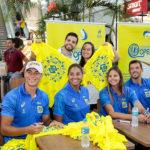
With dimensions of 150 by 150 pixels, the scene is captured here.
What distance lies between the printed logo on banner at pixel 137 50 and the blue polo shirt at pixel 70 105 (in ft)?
8.62

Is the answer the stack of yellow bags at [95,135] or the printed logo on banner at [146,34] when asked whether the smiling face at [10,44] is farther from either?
the stack of yellow bags at [95,135]

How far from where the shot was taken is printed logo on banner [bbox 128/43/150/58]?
5191 millimetres

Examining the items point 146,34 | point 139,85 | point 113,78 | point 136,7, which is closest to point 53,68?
point 113,78

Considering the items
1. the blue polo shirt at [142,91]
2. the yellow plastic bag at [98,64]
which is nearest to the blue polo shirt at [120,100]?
the blue polo shirt at [142,91]

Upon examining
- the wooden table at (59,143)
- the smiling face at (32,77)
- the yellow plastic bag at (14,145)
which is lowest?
the yellow plastic bag at (14,145)

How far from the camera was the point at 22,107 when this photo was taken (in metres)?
2.53

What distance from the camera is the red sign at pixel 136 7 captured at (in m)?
7.23

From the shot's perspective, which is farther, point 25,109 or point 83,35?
point 83,35

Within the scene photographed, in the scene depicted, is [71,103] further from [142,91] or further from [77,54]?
[77,54]

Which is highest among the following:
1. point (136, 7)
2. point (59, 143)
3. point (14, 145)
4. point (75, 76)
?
point (136, 7)

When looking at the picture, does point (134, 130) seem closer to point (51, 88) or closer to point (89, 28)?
point (51, 88)

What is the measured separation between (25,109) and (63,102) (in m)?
Answer: 0.56

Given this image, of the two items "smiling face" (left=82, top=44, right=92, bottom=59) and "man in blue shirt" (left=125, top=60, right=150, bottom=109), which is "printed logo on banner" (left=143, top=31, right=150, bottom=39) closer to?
"man in blue shirt" (left=125, top=60, right=150, bottom=109)

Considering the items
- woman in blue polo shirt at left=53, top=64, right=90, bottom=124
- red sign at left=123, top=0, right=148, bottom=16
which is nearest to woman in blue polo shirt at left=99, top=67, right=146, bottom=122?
woman in blue polo shirt at left=53, top=64, right=90, bottom=124
